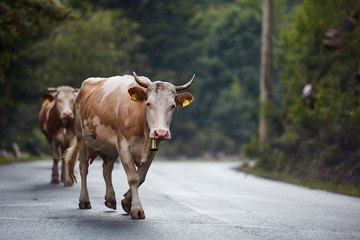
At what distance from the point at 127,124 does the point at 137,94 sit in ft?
1.55

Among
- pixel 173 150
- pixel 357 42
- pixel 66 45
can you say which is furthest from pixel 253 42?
pixel 357 42

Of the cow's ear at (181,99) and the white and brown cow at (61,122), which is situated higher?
the cow's ear at (181,99)

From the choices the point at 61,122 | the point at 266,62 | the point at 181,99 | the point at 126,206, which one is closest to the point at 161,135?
the point at 181,99

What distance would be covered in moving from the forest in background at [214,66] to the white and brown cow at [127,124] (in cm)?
994

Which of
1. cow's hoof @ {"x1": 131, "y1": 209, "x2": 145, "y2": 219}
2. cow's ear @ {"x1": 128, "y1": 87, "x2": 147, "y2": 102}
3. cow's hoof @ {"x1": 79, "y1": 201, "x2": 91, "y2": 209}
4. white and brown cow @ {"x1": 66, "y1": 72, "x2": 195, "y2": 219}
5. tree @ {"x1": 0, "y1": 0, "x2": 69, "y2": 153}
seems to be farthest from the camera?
tree @ {"x1": 0, "y1": 0, "x2": 69, "y2": 153}

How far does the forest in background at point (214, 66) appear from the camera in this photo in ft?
72.3

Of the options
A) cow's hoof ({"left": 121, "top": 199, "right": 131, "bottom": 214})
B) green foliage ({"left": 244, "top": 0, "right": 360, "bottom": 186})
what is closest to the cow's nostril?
cow's hoof ({"left": 121, "top": 199, "right": 131, "bottom": 214})

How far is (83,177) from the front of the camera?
11227mm

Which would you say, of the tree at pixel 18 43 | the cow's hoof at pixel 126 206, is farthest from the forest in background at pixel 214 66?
the cow's hoof at pixel 126 206

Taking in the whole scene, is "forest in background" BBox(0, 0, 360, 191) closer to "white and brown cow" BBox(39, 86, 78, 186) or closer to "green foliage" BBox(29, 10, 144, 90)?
"green foliage" BBox(29, 10, 144, 90)

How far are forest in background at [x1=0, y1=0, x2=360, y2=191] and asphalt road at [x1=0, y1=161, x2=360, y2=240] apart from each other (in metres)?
5.86

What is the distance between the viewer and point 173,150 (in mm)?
57000

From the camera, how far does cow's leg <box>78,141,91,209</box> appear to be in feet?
35.3

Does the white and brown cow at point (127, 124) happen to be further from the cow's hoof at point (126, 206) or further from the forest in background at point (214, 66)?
the forest in background at point (214, 66)
